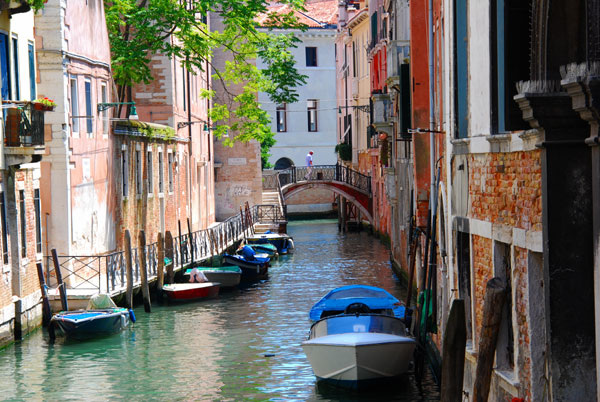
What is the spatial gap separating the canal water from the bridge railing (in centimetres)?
1924

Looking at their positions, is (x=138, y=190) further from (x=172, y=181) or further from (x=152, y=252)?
(x=172, y=181)

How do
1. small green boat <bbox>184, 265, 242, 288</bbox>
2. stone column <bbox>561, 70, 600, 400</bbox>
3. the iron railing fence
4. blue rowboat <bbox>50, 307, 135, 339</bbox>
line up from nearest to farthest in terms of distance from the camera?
stone column <bbox>561, 70, 600, 400</bbox>, blue rowboat <bbox>50, 307, 135, 339</bbox>, the iron railing fence, small green boat <bbox>184, 265, 242, 288</bbox>

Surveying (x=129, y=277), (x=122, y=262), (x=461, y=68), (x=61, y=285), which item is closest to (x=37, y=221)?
(x=61, y=285)

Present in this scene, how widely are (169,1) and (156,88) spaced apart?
6252 mm

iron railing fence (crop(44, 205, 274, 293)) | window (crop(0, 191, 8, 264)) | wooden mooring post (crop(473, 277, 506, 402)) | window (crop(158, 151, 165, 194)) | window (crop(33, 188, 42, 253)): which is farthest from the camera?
window (crop(158, 151, 165, 194))

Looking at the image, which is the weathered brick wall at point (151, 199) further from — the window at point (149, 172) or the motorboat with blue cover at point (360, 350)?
the motorboat with blue cover at point (360, 350)

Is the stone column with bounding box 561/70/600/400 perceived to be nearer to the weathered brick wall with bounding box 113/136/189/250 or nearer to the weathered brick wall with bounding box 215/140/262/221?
the weathered brick wall with bounding box 113/136/189/250

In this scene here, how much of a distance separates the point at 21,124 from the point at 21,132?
0.13 m

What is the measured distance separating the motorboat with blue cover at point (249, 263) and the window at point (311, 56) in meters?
28.7

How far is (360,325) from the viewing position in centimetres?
1502

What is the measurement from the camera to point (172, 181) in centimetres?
3103

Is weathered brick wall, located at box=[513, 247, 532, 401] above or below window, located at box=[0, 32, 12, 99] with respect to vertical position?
below

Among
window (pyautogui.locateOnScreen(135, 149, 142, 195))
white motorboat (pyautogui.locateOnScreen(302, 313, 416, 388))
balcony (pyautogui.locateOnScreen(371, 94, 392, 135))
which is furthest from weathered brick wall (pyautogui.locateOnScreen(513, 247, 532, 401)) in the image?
balcony (pyautogui.locateOnScreen(371, 94, 392, 135))

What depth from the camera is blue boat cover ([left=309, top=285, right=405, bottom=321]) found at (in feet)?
61.7
